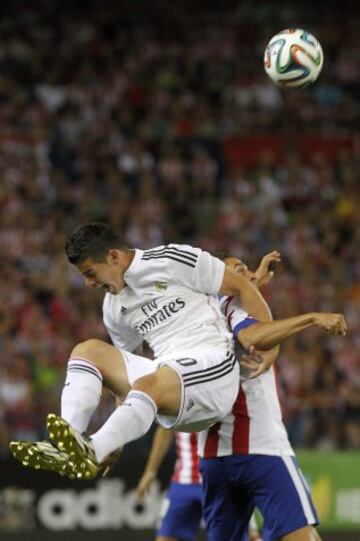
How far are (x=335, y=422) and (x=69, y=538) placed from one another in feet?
9.74

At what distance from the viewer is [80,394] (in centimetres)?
595

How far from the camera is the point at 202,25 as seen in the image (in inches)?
744

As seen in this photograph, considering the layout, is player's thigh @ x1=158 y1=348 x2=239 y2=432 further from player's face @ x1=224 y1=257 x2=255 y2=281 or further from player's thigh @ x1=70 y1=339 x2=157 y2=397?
player's face @ x1=224 y1=257 x2=255 y2=281

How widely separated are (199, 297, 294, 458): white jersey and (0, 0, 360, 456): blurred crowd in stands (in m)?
5.01

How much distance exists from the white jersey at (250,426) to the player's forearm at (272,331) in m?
0.20

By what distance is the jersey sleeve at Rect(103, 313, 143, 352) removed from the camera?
6.53m

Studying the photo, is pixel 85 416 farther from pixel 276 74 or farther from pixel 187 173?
pixel 187 173

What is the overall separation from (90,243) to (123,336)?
616 mm

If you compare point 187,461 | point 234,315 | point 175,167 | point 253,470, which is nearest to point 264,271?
point 234,315

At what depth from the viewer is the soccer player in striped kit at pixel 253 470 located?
20.0 ft

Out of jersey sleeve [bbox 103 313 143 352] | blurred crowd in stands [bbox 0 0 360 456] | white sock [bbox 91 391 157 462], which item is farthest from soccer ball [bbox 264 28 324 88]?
blurred crowd in stands [bbox 0 0 360 456]

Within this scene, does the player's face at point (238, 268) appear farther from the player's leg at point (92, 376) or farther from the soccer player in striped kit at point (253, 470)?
the player's leg at point (92, 376)

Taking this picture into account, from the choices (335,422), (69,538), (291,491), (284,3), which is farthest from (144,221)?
(291,491)

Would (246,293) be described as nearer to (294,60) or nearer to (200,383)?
(200,383)
